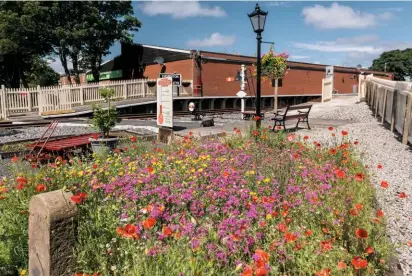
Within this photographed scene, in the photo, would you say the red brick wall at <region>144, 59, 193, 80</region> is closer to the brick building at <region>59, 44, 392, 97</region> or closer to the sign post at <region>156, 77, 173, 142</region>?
the brick building at <region>59, 44, 392, 97</region>

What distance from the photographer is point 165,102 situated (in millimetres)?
10930

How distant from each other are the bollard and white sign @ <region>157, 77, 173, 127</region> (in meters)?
8.29

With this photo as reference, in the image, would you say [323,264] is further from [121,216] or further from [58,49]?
[58,49]

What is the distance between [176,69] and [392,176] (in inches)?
964

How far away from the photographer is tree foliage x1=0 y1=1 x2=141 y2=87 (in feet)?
86.9

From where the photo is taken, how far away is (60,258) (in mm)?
2307

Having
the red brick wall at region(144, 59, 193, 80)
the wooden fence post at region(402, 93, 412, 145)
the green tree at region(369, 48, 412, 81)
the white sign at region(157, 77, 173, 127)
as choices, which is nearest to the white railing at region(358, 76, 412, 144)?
the wooden fence post at region(402, 93, 412, 145)

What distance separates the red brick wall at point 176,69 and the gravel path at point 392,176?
18050 millimetres

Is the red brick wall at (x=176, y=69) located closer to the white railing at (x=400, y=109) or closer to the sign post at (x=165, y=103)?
the sign post at (x=165, y=103)

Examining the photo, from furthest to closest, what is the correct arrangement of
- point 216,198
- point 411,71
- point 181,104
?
point 411,71 → point 181,104 → point 216,198

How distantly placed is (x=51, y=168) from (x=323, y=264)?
3.06 meters

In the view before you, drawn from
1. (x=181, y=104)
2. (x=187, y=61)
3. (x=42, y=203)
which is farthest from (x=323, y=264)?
(x=187, y=61)

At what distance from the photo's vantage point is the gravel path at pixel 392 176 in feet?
10.7

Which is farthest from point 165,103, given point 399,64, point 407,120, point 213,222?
point 399,64
